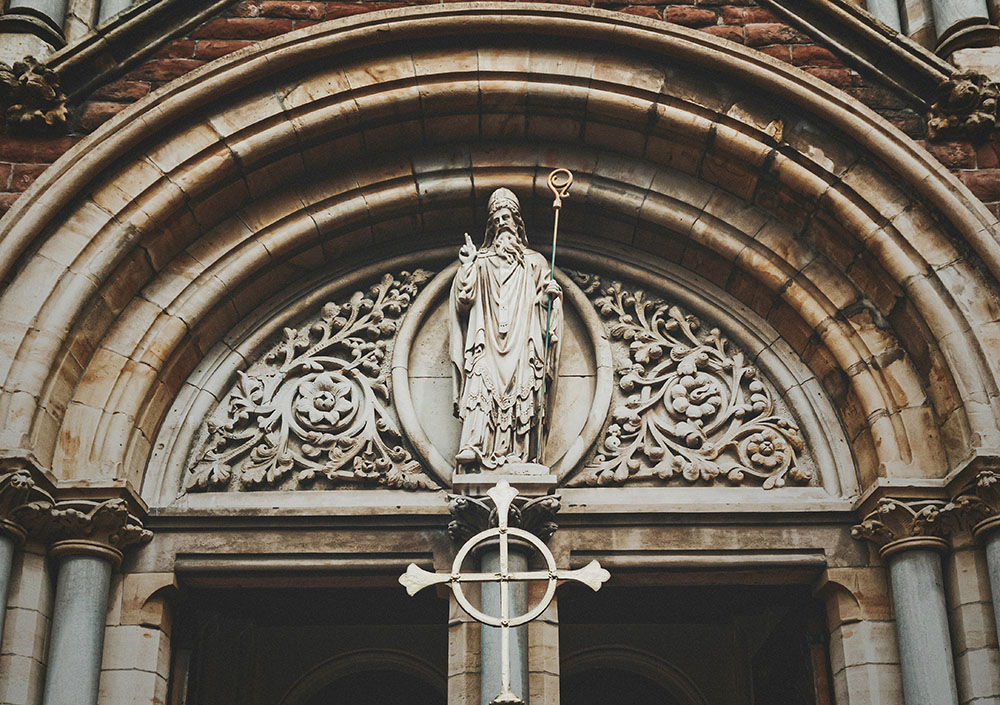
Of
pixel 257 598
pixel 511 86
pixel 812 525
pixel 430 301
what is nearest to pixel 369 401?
pixel 430 301

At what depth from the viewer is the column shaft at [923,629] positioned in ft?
22.2

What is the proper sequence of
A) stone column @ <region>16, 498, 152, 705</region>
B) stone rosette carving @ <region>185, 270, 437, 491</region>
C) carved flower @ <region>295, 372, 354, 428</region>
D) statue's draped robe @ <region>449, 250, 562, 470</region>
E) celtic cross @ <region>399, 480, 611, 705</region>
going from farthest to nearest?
carved flower @ <region>295, 372, 354, 428</region>
stone rosette carving @ <region>185, 270, 437, 491</region>
statue's draped robe @ <region>449, 250, 562, 470</region>
stone column @ <region>16, 498, 152, 705</region>
celtic cross @ <region>399, 480, 611, 705</region>

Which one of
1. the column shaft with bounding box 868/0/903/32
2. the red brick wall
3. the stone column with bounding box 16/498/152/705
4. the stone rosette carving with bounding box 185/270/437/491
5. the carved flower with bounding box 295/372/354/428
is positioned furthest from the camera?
the column shaft with bounding box 868/0/903/32

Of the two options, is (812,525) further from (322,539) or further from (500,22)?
(500,22)

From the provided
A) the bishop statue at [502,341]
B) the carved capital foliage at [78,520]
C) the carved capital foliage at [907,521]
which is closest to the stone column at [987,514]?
the carved capital foliage at [907,521]

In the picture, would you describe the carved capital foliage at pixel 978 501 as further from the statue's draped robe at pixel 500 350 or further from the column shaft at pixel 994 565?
the statue's draped robe at pixel 500 350

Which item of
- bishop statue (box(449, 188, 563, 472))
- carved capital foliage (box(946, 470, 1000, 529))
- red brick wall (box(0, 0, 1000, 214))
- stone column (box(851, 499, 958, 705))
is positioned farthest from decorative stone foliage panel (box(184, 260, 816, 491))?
red brick wall (box(0, 0, 1000, 214))

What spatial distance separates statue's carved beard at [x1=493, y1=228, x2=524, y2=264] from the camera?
8.02 meters

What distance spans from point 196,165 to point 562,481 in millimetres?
2778

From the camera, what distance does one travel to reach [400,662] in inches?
414

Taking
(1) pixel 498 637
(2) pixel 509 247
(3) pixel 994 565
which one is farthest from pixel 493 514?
(3) pixel 994 565

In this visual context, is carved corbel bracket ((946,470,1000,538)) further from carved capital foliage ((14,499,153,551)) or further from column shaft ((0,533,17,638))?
column shaft ((0,533,17,638))

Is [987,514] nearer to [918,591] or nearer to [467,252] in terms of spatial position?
[918,591]

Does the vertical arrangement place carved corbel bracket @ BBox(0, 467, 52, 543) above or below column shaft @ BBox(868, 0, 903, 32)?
below
